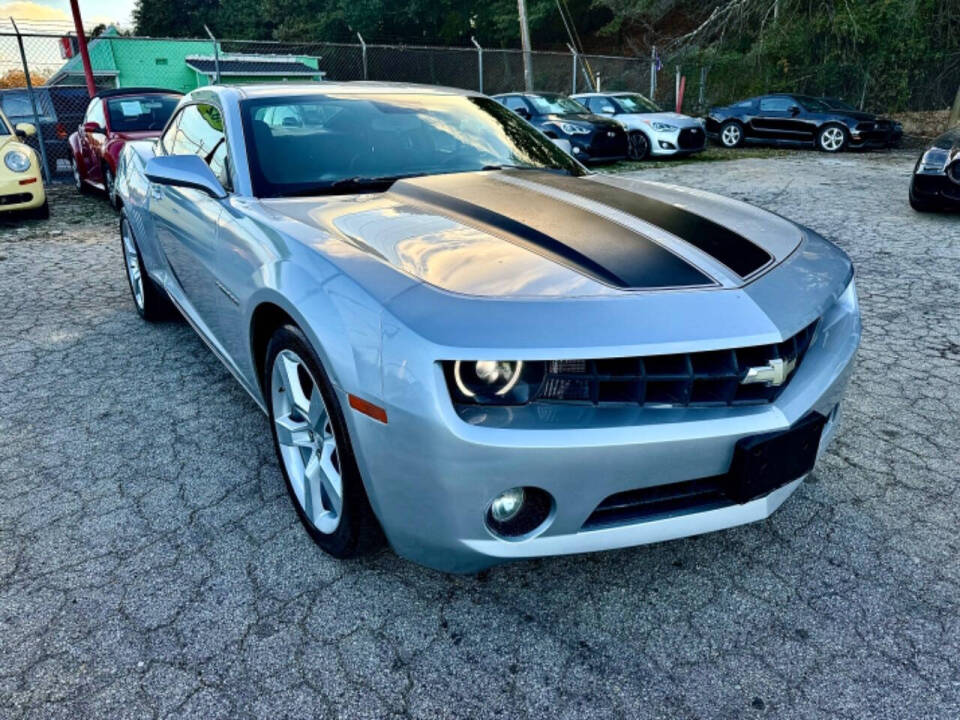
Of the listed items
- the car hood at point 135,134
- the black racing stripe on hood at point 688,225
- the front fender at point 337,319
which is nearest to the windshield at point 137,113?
the car hood at point 135,134

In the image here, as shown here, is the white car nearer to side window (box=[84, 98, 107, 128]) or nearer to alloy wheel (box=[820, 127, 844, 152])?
alloy wheel (box=[820, 127, 844, 152])

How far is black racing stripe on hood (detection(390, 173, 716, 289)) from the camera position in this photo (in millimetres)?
1906

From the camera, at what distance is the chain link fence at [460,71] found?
17469 mm

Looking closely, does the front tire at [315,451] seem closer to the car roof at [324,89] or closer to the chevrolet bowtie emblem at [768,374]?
the chevrolet bowtie emblem at [768,374]

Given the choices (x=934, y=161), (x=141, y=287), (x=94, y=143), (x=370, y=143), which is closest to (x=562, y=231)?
(x=370, y=143)

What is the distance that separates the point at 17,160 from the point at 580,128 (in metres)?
8.69

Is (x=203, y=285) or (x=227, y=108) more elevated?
(x=227, y=108)

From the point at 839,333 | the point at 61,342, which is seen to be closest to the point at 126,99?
the point at 61,342

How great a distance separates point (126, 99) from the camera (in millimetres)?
8633

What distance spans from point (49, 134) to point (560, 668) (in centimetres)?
1220

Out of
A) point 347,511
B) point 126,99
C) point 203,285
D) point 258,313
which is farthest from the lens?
point 126,99

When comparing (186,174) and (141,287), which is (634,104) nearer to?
(141,287)

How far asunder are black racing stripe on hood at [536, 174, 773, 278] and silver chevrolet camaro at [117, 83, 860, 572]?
1cm

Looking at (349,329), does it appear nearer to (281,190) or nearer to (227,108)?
(281,190)
